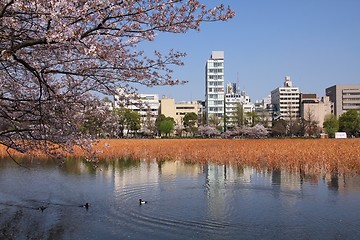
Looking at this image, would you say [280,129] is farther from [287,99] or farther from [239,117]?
[287,99]

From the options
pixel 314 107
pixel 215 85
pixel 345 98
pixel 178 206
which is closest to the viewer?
pixel 178 206

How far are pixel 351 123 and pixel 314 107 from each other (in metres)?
36.5

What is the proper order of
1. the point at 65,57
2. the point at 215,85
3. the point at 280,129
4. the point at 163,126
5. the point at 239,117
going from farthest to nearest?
the point at 215,85, the point at 163,126, the point at 239,117, the point at 280,129, the point at 65,57

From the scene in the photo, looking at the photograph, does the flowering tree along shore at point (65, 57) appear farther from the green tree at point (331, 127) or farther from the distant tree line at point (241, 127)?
the green tree at point (331, 127)

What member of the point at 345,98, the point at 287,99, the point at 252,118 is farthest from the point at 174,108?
the point at 345,98

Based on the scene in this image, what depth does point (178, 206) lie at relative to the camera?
11.1 m

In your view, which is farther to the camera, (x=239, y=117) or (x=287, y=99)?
(x=287, y=99)

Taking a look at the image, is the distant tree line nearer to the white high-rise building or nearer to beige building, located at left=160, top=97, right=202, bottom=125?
beige building, located at left=160, top=97, right=202, bottom=125

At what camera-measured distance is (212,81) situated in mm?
98375

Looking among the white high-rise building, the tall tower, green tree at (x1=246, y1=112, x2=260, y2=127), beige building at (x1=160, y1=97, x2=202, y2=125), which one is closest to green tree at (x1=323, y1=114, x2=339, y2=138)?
green tree at (x1=246, y1=112, x2=260, y2=127)

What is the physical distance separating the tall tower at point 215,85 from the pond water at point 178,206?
7982cm

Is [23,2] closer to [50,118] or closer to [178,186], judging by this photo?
[50,118]

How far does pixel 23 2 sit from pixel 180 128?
93.5m

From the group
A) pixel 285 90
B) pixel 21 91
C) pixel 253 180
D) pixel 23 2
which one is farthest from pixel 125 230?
pixel 285 90
